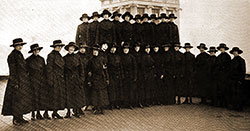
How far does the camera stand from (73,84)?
6445mm

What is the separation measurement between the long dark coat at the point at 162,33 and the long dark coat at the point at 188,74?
0.91 metres

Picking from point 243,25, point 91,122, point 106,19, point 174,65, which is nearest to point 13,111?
point 91,122

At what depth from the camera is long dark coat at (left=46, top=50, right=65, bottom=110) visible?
20.4 feet

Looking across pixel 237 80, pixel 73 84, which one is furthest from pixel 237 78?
pixel 73 84

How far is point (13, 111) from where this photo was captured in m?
5.58

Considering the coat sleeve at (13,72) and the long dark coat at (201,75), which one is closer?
the coat sleeve at (13,72)

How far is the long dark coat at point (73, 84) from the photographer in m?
6.38

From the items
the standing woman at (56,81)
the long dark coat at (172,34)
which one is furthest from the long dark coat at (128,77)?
the standing woman at (56,81)

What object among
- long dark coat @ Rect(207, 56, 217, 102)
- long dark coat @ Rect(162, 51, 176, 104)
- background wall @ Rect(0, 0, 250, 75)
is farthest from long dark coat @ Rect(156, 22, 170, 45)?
background wall @ Rect(0, 0, 250, 75)

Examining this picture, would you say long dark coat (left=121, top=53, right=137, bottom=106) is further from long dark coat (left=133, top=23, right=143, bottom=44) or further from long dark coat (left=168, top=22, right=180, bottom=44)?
long dark coat (left=168, top=22, right=180, bottom=44)

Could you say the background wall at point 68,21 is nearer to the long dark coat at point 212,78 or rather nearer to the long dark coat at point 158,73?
the long dark coat at point 212,78

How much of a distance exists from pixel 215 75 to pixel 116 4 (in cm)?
705

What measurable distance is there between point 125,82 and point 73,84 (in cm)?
182

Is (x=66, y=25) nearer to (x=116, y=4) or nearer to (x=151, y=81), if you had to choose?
(x=116, y=4)
